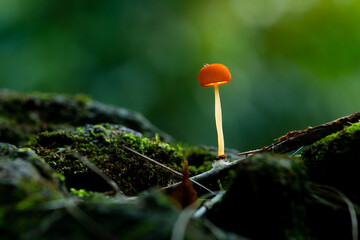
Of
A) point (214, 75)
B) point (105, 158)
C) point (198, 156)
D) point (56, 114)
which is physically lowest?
point (105, 158)

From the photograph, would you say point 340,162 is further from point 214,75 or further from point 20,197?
Answer: point 20,197

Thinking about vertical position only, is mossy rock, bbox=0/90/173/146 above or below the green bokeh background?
below

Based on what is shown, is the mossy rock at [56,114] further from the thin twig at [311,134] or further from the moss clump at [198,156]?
the thin twig at [311,134]

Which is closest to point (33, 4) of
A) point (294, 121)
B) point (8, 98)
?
point (8, 98)

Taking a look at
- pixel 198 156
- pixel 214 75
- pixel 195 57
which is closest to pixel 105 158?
pixel 214 75

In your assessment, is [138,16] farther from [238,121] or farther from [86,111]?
[86,111]

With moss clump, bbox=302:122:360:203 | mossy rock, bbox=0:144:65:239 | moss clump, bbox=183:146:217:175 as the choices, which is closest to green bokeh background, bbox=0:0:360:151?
moss clump, bbox=183:146:217:175

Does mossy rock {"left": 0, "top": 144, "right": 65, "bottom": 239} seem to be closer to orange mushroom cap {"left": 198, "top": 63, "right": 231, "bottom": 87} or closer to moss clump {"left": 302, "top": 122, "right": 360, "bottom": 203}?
moss clump {"left": 302, "top": 122, "right": 360, "bottom": 203}
